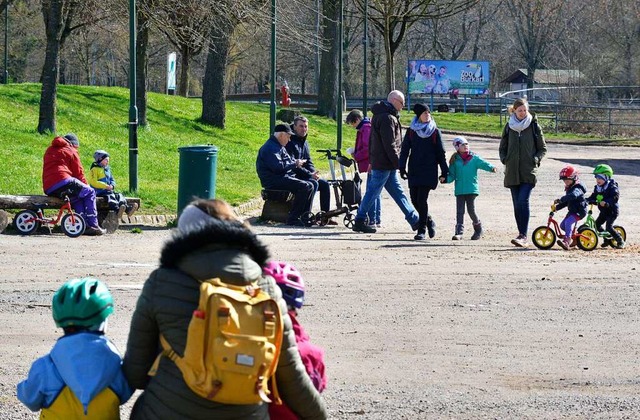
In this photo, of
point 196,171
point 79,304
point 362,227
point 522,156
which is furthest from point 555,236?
point 79,304

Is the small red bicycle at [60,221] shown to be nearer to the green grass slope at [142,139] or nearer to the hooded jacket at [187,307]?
the green grass slope at [142,139]

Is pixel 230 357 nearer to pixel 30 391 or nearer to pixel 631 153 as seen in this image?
pixel 30 391

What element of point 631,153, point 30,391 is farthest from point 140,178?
point 631,153

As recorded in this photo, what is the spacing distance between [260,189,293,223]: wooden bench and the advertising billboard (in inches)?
1967

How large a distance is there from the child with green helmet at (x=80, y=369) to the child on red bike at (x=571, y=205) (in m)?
11.2

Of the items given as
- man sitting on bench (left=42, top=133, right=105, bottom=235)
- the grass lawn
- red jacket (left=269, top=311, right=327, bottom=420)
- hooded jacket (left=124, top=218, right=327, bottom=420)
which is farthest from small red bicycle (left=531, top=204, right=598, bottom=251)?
hooded jacket (left=124, top=218, right=327, bottom=420)

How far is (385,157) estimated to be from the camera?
16.4 meters

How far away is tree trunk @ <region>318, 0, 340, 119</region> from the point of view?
42812mm

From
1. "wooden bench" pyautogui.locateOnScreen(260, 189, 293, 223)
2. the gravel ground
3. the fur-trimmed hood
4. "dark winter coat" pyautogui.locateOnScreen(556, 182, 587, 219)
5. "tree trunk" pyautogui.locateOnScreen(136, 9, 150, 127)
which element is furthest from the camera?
"tree trunk" pyautogui.locateOnScreen(136, 9, 150, 127)

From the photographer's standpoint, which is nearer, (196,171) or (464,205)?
(464,205)

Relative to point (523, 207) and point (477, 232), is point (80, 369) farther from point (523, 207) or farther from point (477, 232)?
point (477, 232)

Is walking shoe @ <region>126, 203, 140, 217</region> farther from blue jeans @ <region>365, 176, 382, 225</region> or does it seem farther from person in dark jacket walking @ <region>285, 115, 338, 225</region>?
blue jeans @ <region>365, 176, 382, 225</region>

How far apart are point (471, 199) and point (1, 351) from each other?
30.4 ft

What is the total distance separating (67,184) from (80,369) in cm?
1118
